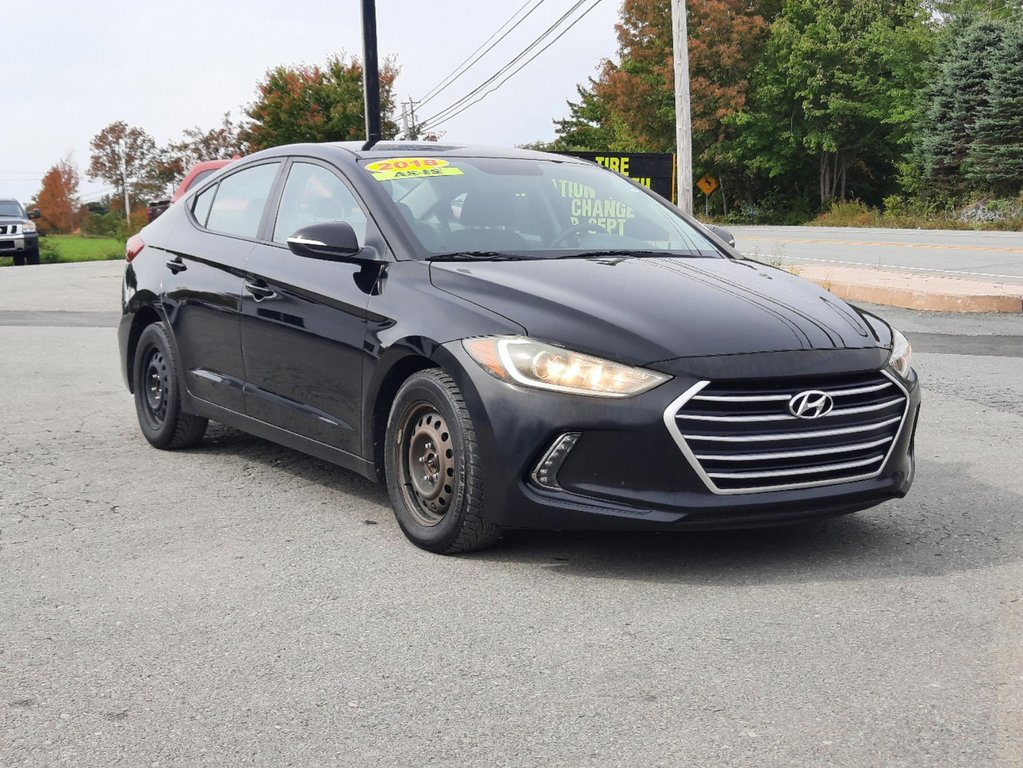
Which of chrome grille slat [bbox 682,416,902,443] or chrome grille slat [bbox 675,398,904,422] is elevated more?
chrome grille slat [bbox 675,398,904,422]

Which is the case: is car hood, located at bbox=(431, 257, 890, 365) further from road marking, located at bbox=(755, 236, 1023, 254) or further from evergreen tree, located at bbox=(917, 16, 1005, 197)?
evergreen tree, located at bbox=(917, 16, 1005, 197)

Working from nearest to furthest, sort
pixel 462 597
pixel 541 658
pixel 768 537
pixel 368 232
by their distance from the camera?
pixel 541 658 → pixel 462 597 → pixel 768 537 → pixel 368 232

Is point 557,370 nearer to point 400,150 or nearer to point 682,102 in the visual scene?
point 400,150

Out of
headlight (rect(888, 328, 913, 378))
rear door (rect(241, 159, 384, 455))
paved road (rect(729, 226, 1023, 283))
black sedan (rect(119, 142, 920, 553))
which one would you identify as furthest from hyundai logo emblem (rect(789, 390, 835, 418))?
paved road (rect(729, 226, 1023, 283))

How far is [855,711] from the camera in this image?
3.15m

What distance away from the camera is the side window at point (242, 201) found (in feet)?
19.6

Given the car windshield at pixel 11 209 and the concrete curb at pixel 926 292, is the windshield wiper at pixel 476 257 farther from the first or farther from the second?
the car windshield at pixel 11 209

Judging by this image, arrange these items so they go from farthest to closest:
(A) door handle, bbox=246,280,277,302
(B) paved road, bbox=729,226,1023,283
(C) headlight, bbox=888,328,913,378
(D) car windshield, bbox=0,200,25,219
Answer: (D) car windshield, bbox=0,200,25,219, (B) paved road, bbox=729,226,1023,283, (A) door handle, bbox=246,280,277,302, (C) headlight, bbox=888,328,913,378

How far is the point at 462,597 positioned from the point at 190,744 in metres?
1.28

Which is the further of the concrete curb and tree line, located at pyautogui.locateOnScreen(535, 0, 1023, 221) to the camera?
tree line, located at pyautogui.locateOnScreen(535, 0, 1023, 221)

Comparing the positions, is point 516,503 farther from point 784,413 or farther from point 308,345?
point 308,345

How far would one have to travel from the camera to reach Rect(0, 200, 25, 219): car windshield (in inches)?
1268

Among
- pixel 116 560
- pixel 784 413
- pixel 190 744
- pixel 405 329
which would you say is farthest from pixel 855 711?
pixel 116 560

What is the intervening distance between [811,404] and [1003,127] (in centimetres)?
4026
